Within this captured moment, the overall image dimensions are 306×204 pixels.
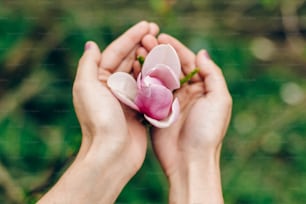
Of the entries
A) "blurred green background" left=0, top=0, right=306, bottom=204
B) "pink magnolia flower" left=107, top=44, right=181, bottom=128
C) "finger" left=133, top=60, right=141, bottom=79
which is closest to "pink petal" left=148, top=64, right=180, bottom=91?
"pink magnolia flower" left=107, top=44, right=181, bottom=128

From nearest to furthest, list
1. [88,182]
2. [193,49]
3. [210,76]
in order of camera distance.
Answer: [88,182] → [210,76] → [193,49]

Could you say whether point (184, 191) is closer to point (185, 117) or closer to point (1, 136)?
point (185, 117)

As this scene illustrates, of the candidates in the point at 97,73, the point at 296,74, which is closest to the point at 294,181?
the point at 296,74

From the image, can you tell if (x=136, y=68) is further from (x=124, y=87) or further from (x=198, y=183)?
(x=198, y=183)

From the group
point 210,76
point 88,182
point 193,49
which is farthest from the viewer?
point 193,49

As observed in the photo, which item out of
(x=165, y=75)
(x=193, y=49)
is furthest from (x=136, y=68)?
(x=193, y=49)

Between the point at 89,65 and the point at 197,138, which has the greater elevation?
the point at 89,65
